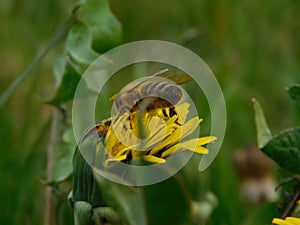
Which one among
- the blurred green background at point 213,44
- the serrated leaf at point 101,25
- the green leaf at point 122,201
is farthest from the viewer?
the blurred green background at point 213,44

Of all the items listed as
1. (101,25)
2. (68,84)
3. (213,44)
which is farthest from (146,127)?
(213,44)

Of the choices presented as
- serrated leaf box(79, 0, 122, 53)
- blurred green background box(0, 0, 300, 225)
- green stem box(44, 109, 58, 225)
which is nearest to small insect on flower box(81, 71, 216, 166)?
green stem box(44, 109, 58, 225)

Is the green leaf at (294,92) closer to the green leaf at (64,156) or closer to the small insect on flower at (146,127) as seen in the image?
the small insect on flower at (146,127)

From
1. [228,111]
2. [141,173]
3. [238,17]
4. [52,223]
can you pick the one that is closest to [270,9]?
[238,17]

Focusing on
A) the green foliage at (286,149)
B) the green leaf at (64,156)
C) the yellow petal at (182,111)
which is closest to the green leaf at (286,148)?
the green foliage at (286,149)

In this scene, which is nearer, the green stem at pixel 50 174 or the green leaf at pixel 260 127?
the green leaf at pixel 260 127

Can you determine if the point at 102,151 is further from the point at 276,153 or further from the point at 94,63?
the point at 94,63

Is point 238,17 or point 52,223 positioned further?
point 238,17
